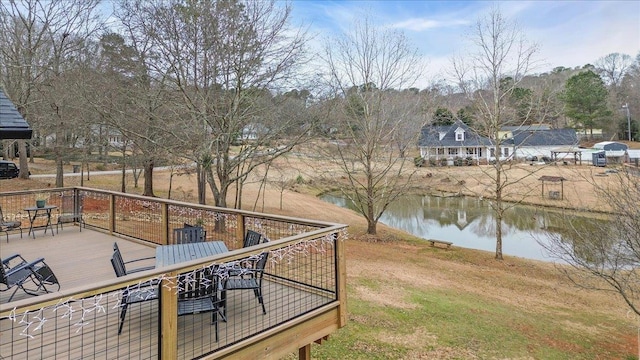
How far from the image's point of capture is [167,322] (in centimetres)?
283

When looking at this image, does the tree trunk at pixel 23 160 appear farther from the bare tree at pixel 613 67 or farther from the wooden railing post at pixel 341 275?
the bare tree at pixel 613 67

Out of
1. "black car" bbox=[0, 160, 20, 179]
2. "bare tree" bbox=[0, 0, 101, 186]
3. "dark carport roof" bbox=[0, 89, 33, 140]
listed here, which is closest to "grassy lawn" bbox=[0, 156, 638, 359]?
"dark carport roof" bbox=[0, 89, 33, 140]

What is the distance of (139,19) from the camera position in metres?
9.99

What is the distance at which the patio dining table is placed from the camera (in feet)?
12.4

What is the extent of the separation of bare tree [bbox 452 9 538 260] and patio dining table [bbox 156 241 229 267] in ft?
39.7

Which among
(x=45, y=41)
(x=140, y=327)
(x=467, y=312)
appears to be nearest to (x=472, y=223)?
(x=467, y=312)

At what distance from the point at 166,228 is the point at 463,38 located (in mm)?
13418

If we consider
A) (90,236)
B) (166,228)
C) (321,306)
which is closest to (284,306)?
(321,306)

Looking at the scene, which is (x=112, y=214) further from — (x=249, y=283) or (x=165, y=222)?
(x=249, y=283)

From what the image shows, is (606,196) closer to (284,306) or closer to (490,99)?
(284,306)

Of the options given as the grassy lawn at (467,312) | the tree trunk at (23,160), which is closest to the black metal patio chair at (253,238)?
the grassy lawn at (467,312)

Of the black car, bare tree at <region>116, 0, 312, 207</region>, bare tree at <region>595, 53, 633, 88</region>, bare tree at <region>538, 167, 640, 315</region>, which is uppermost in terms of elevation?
bare tree at <region>595, 53, 633, 88</region>

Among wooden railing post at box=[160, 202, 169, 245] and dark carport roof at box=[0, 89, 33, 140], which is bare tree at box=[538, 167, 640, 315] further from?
dark carport roof at box=[0, 89, 33, 140]

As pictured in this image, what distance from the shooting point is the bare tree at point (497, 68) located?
1366 cm
